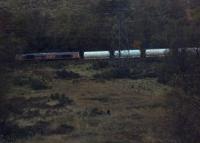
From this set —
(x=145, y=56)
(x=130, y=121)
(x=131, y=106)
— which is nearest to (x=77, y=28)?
(x=145, y=56)

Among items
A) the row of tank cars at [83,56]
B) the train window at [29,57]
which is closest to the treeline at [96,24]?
the train window at [29,57]

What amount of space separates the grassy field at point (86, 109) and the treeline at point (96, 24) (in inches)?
550

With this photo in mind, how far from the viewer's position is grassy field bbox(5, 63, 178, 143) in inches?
1074

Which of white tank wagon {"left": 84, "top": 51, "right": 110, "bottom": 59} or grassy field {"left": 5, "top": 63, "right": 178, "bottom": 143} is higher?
grassy field {"left": 5, "top": 63, "right": 178, "bottom": 143}

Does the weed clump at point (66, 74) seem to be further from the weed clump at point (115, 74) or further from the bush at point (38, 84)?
the bush at point (38, 84)

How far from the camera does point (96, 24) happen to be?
75.8 metres

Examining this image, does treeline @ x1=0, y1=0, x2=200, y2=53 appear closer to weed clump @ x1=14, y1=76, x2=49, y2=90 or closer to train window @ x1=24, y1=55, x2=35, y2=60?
train window @ x1=24, y1=55, x2=35, y2=60

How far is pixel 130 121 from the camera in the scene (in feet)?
102

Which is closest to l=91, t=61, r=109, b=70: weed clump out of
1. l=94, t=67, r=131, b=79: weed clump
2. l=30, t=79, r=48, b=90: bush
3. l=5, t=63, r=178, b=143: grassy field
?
l=5, t=63, r=178, b=143: grassy field

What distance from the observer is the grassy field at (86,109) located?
2728 cm

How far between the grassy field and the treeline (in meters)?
14.0

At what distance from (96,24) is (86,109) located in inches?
1631

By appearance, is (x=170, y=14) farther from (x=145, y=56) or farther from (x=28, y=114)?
(x=28, y=114)

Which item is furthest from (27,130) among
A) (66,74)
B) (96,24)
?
(96,24)
